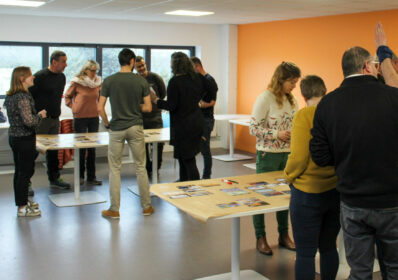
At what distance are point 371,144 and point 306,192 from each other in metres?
0.57

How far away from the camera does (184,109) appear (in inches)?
188

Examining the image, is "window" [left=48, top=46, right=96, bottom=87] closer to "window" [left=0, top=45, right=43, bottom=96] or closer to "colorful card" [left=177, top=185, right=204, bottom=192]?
"window" [left=0, top=45, right=43, bottom=96]

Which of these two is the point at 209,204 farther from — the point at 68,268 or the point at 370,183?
the point at 68,268

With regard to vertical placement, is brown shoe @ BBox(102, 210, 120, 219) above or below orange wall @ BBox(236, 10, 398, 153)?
below

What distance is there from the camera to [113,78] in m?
4.75

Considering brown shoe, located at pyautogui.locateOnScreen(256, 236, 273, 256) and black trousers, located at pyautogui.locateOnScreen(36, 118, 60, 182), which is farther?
black trousers, located at pyautogui.locateOnScreen(36, 118, 60, 182)

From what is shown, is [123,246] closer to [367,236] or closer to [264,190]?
[264,190]

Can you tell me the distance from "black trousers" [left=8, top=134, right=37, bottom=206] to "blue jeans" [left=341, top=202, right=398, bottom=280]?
3.30 m

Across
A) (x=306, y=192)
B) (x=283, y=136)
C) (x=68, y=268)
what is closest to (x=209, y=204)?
(x=306, y=192)

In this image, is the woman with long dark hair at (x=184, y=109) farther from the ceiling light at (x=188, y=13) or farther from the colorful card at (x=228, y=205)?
the ceiling light at (x=188, y=13)

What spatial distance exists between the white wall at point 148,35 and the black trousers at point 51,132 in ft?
8.08

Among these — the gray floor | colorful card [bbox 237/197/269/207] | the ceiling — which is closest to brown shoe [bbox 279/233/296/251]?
the gray floor

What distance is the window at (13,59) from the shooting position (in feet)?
26.7

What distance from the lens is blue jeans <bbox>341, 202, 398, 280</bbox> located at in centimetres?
228
